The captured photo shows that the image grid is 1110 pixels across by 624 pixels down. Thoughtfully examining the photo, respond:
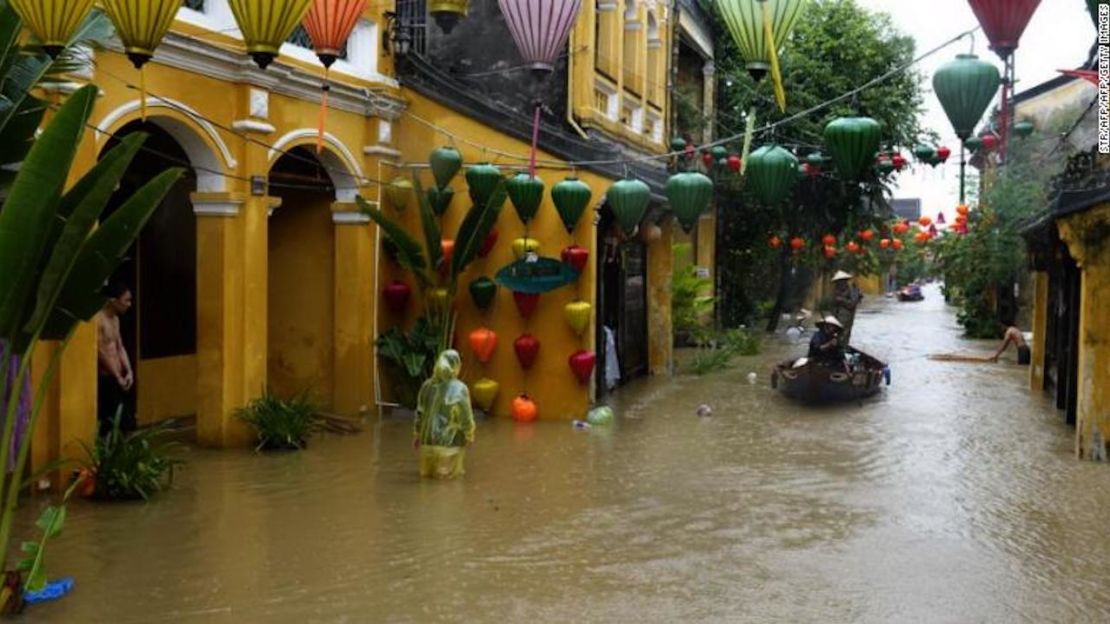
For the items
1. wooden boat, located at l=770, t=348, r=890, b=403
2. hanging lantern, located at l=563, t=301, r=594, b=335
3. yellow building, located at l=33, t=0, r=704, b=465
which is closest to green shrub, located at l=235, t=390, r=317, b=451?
yellow building, located at l=33, t=0, r=704, b=465

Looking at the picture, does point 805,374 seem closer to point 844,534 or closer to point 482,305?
point 482,305

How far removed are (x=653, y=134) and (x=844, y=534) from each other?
42.2ft

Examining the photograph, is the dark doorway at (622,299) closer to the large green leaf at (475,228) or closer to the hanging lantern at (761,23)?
the large green leaf at (475,228)

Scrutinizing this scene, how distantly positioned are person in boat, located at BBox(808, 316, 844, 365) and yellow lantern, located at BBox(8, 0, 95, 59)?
11808 millimetres

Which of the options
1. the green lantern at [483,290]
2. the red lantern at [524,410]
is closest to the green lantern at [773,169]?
the green lantern at [483,290]

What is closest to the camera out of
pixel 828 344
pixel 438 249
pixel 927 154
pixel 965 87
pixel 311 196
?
pixel 965 87

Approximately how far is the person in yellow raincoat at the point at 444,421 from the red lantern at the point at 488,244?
3.56 meters

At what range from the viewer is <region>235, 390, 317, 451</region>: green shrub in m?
11.2

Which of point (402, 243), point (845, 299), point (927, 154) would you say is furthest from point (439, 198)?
point (845, 299)

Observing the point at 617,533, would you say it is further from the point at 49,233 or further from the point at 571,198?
the point at 571,198

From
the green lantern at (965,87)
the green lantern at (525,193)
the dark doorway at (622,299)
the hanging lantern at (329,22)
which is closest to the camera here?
the green lantern at (965,87)

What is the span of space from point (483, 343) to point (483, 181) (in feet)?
6.65

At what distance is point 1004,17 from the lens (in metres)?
6.36

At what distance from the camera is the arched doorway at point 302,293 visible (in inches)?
542
